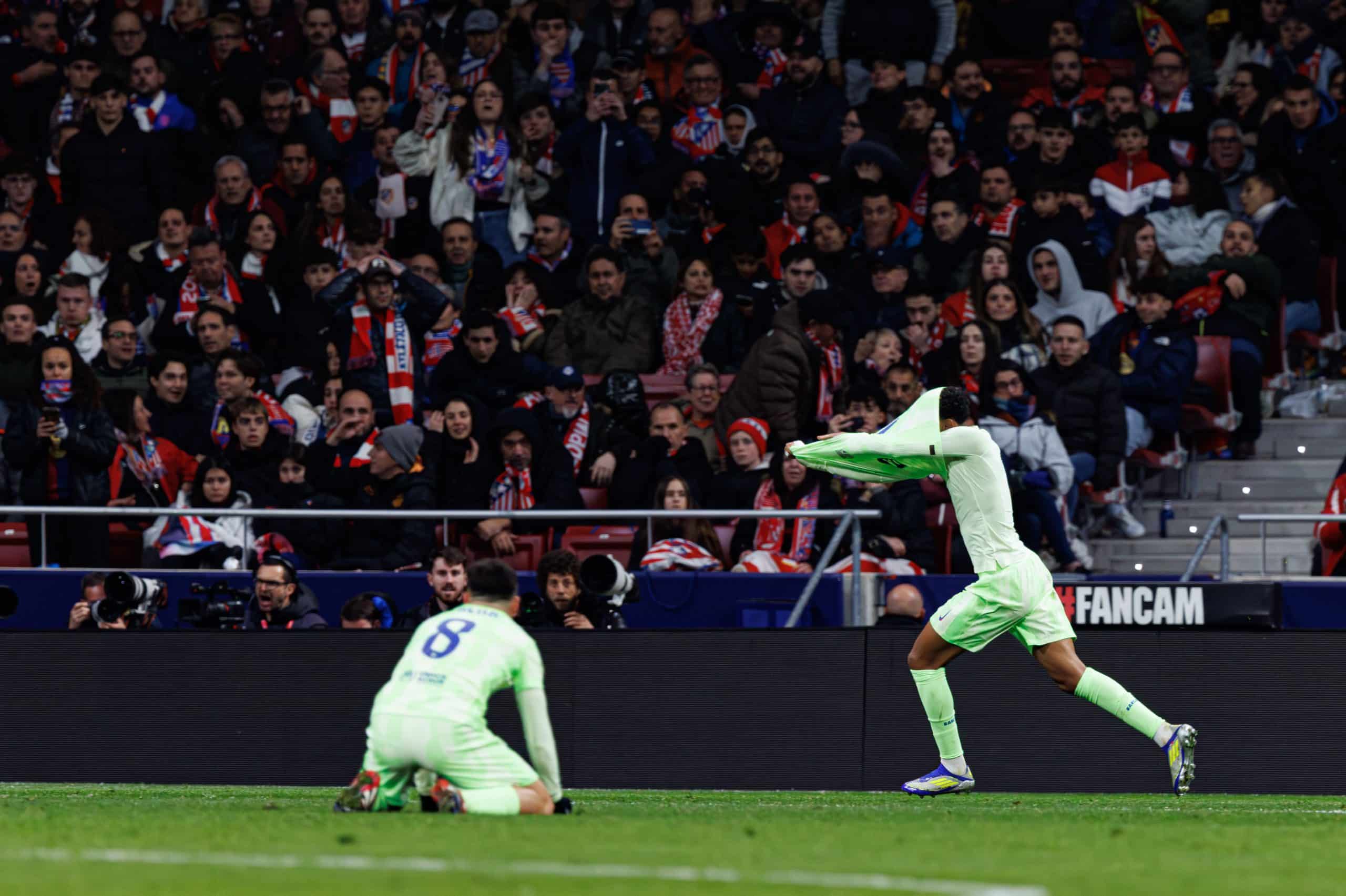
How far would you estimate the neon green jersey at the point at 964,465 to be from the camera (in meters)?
11.2

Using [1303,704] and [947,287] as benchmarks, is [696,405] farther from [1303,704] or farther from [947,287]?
[1303,704]

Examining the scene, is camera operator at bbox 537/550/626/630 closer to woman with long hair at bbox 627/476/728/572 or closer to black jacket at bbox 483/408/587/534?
woman with long hair at bbox 627/476/728/572

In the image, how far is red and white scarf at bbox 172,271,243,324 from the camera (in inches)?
721

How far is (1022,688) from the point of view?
13602 mm

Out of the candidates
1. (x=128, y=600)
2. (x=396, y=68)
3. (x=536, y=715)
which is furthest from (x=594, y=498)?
(x=536, y=715)

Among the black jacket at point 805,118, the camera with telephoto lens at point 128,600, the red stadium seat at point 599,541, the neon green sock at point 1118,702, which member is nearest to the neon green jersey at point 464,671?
the neon green sock at point 1118,702

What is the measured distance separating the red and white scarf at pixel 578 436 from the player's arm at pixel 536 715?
24.1 ft

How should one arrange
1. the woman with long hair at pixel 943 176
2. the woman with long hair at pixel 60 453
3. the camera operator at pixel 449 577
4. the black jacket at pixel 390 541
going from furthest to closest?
the woman with long hair at pixel 943 176 → the woman with long hair at pixel 60 453 → the black jacket at pixel 390 541 → the camera operator at pixel 449 577

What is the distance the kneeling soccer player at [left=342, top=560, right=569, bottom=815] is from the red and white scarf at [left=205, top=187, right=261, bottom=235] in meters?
11.3

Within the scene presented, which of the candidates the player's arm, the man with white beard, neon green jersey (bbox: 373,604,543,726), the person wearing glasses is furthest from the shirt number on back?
the person wearing glasses

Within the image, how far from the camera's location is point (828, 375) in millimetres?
16516

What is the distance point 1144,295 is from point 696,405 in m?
3.81

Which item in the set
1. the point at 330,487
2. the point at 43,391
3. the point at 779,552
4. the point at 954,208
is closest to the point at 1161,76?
the point at 954,208

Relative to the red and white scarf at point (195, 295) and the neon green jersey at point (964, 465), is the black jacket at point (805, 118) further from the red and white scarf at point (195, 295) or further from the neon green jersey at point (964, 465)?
the neon green jersey at point (964, 465)
